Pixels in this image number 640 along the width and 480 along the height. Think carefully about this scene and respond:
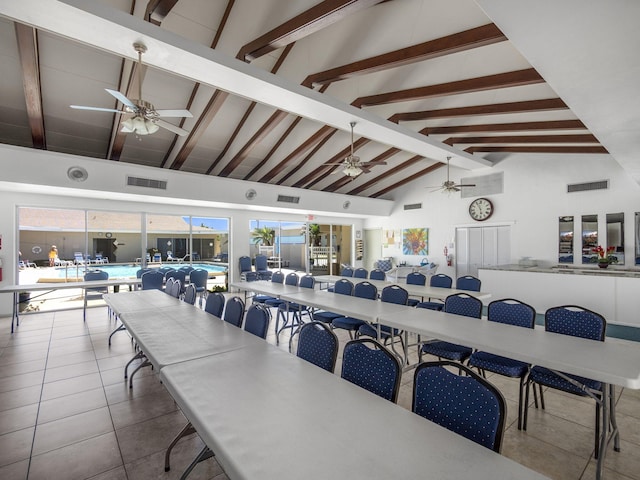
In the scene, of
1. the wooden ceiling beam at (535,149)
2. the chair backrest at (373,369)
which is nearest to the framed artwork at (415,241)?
the wooden ceiling beam at (535,149)

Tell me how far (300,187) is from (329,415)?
8593 millimetres

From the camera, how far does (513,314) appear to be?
124 inches

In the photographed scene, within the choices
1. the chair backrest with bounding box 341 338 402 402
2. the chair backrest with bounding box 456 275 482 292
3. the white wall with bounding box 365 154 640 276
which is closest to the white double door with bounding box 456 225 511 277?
the white wall with bounding box 365 154 640 276

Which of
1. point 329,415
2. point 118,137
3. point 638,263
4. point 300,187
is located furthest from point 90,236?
point 638,263

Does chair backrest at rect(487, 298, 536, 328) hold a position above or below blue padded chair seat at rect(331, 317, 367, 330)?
above

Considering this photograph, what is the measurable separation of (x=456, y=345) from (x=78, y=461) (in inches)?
128

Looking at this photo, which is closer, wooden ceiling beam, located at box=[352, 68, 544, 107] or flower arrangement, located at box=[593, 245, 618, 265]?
wooden ceiling beam, located at box=[352, 68, 544, 107]

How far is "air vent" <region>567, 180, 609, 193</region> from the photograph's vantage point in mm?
7281

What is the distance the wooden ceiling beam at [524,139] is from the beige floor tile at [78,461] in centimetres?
814

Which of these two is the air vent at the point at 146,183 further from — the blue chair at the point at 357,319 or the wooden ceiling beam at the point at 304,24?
the blue chair at the point at 357,319

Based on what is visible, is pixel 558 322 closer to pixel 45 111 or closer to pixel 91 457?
pixel 91 457

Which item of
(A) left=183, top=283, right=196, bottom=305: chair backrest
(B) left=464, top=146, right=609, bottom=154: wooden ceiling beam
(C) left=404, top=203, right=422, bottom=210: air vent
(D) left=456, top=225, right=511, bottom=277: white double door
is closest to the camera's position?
(A) left=183, top=283, right=196, bottom=305: chair backrest

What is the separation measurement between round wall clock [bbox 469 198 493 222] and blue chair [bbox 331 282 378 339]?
20.1 ft

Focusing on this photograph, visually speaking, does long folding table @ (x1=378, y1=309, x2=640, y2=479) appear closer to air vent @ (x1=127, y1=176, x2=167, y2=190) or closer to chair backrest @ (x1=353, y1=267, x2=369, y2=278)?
chair backrest @ (x1=353, y1=267, x2=369, y2=278)
